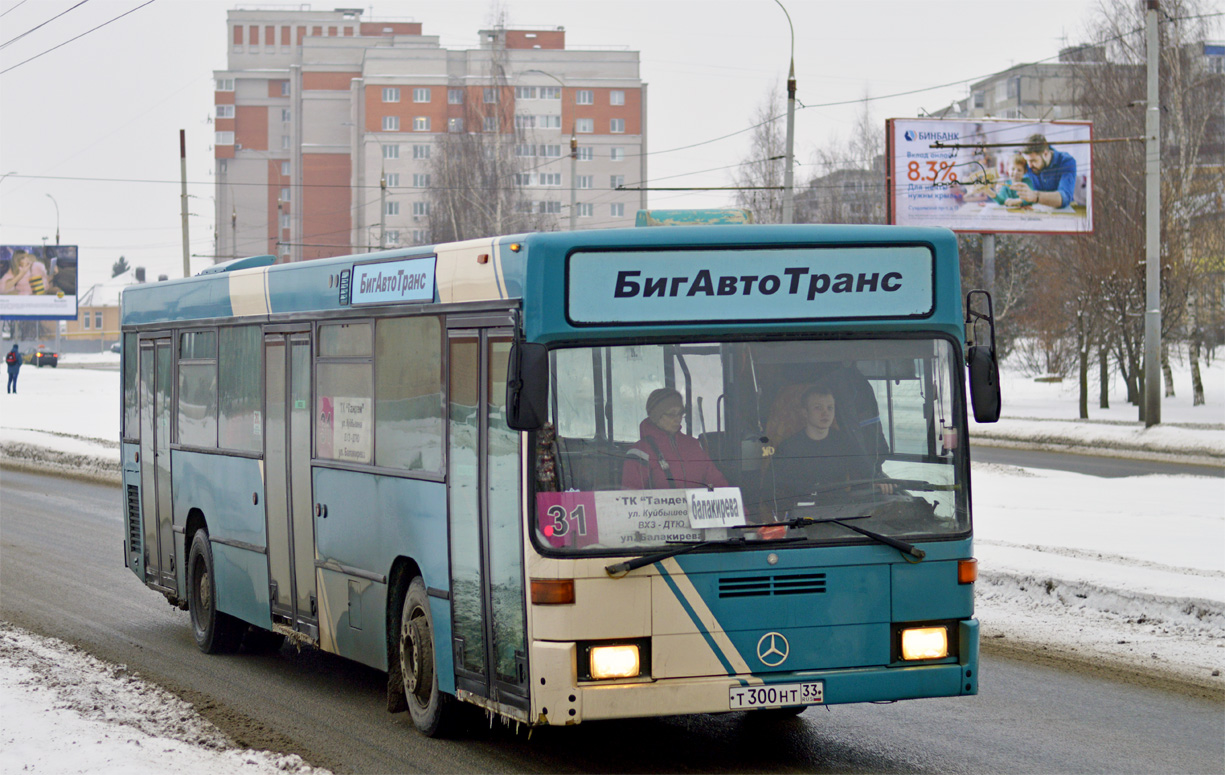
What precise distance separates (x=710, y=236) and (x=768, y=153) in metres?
68.3

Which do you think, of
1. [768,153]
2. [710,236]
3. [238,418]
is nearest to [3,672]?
[238,418]

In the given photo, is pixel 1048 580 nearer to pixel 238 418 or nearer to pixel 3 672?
pixel 238 418

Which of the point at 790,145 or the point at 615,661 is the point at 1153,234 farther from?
the point at 615,661

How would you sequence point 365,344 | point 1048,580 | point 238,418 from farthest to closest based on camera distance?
1. point 1048,580
2. point 238,418
3. point 365,344

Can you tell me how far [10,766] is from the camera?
256 inches

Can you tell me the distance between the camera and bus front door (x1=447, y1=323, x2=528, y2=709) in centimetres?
625

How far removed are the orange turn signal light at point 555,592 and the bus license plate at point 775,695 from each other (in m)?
0.78

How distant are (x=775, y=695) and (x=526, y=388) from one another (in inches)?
65.5

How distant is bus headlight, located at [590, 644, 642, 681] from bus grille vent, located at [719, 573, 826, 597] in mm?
446

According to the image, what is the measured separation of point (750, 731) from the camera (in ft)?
23.9

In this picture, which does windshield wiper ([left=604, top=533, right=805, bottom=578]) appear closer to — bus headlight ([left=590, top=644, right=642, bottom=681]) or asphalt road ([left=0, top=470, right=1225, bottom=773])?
bus headlight ([left=590, top=644, right=642, bottom=681])

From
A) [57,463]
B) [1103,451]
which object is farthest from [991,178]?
[57,463]

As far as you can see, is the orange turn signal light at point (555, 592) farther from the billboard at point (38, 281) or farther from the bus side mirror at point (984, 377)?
the billboard at point (38, 281)

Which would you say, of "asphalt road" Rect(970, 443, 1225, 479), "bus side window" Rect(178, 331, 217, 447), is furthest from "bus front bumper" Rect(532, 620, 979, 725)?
"asphalt road" Rect(970, 443, 1225, 479)
